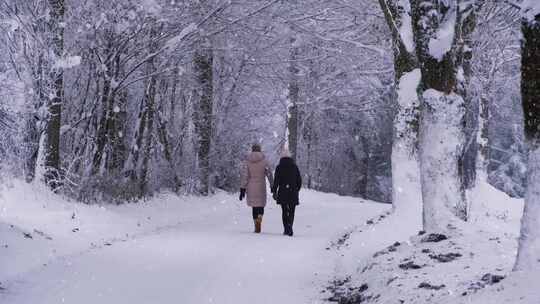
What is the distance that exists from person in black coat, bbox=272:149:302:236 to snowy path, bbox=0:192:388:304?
46 centimetres

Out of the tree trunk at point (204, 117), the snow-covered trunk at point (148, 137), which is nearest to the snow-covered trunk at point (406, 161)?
the snow-covered trunk at point (148, 137)

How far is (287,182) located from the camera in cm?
1575

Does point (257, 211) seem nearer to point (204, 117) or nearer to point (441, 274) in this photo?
point (441, 274)

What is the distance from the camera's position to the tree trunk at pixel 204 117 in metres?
24.0

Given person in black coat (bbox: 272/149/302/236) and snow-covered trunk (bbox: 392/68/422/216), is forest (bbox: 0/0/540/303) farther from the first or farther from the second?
person in black coat (bbox: 272/149/302/236)

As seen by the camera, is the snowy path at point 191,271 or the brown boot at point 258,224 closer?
the snowy path at point 191,271

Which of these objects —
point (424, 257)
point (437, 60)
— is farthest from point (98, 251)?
point (437, 60)

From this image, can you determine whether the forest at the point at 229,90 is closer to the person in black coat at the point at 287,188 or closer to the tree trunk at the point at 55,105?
the tree trunk at the point at 55,105

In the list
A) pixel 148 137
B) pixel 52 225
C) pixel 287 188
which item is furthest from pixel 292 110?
pixel 52 225

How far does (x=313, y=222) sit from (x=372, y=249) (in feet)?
25.6

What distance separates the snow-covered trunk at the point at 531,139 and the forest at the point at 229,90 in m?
0.01

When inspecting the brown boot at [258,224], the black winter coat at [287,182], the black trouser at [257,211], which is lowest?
the brown boot at [258,224]

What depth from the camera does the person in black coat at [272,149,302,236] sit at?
15.5 meters

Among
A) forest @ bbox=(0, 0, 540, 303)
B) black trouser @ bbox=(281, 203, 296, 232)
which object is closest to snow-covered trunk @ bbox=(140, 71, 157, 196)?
forest @ bbox=(0, 0, 540, 303)
